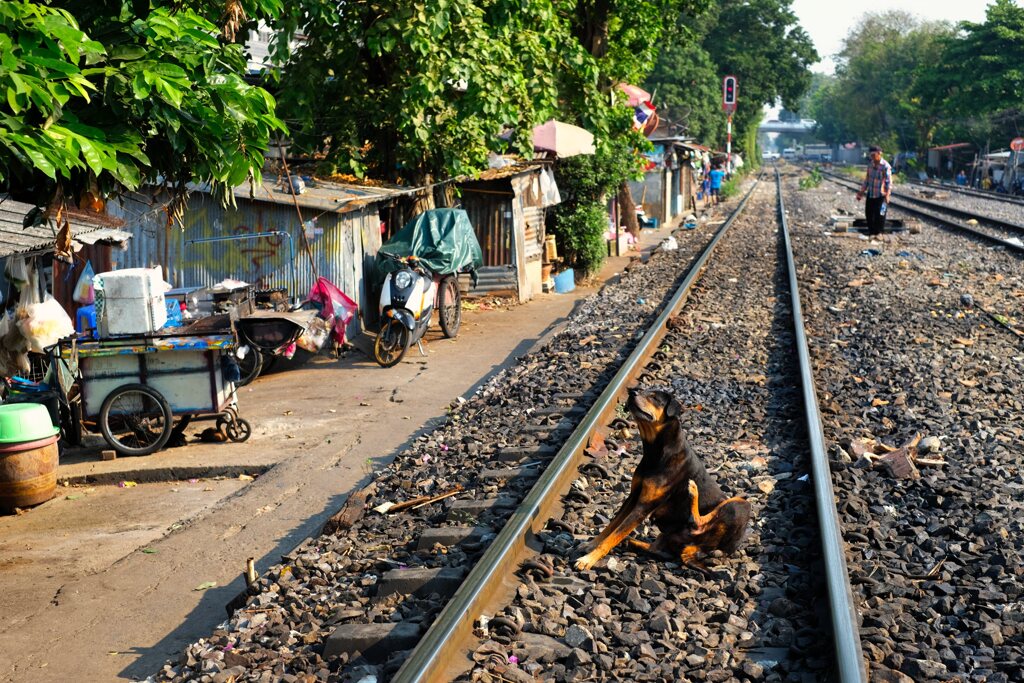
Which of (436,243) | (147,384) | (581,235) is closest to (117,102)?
(147,384)

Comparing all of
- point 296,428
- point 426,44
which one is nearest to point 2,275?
point 296,428

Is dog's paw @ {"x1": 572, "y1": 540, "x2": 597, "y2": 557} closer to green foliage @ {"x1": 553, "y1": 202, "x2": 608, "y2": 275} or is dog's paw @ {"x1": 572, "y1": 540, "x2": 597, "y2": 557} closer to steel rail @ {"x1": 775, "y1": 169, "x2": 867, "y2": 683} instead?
steel rail @ {"x1": 775, "y1": 169, "x2": 867, "y2": 683}

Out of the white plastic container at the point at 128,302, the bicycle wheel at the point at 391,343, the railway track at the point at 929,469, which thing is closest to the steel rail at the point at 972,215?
the railway track at the point at 929,469

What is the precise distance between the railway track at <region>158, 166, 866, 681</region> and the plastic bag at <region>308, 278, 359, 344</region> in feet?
14.1

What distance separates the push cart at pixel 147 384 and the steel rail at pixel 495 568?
3.59 meters

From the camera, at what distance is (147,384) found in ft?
31.2

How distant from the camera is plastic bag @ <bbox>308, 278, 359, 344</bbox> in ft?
42.9

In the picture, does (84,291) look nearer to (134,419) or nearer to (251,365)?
(251,365)

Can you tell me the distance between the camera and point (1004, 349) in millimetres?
11070

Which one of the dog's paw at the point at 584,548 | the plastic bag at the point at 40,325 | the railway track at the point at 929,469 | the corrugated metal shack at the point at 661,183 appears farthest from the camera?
the corrugated metal shack at the point at 661,183

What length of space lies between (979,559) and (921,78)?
75.6 m

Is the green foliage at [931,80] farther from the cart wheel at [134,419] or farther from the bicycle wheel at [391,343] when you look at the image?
the cart wheel at [134,419]

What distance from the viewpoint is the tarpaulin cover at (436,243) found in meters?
14.2

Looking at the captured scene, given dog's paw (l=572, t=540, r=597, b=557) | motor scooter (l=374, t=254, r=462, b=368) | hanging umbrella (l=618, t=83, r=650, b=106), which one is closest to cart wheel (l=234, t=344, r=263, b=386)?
motor scooter (l=374, t=254, r=462, b=368)
